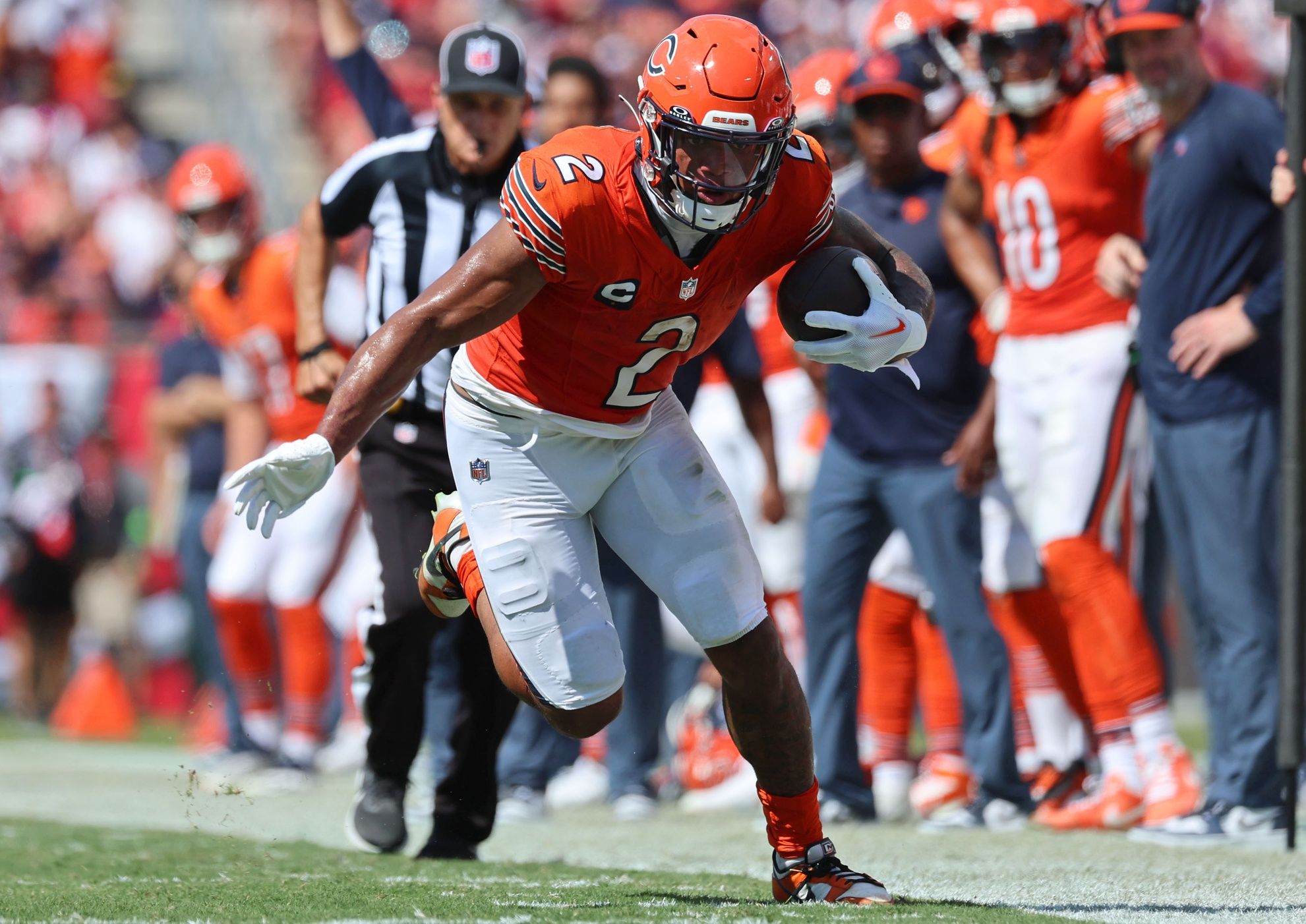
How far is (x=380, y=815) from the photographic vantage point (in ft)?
16.6

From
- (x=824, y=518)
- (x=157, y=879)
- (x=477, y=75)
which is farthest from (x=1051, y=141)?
(x=157, y=879)

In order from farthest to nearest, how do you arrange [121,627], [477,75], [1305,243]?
[121,627] → [477,75] → [1305,243]

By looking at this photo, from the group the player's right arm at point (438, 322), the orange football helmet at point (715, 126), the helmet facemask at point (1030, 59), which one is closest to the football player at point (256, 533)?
the helmet facemask at point (1030, 59)

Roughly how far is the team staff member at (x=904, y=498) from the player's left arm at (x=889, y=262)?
6.26 feet

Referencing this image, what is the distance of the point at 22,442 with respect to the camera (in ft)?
38.5

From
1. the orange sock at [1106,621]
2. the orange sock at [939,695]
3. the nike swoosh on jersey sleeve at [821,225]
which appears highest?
the nike swoosh on jersey sleeve at [821,225]

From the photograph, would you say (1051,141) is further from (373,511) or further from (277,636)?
(277,636)

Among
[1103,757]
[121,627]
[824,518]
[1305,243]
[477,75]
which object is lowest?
[121,627]

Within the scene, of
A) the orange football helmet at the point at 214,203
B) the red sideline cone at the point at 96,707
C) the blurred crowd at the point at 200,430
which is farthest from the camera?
the red sideline cone at the point at 96,707

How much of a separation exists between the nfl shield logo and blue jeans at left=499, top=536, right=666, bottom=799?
189cm

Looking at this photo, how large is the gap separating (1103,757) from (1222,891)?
146 centimetres

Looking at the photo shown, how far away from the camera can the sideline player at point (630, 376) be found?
369 cm

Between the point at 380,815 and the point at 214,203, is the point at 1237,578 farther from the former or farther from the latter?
the point at 214,203

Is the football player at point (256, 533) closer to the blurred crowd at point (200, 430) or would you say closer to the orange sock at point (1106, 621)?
the blurred crowd at point (200, 430)
